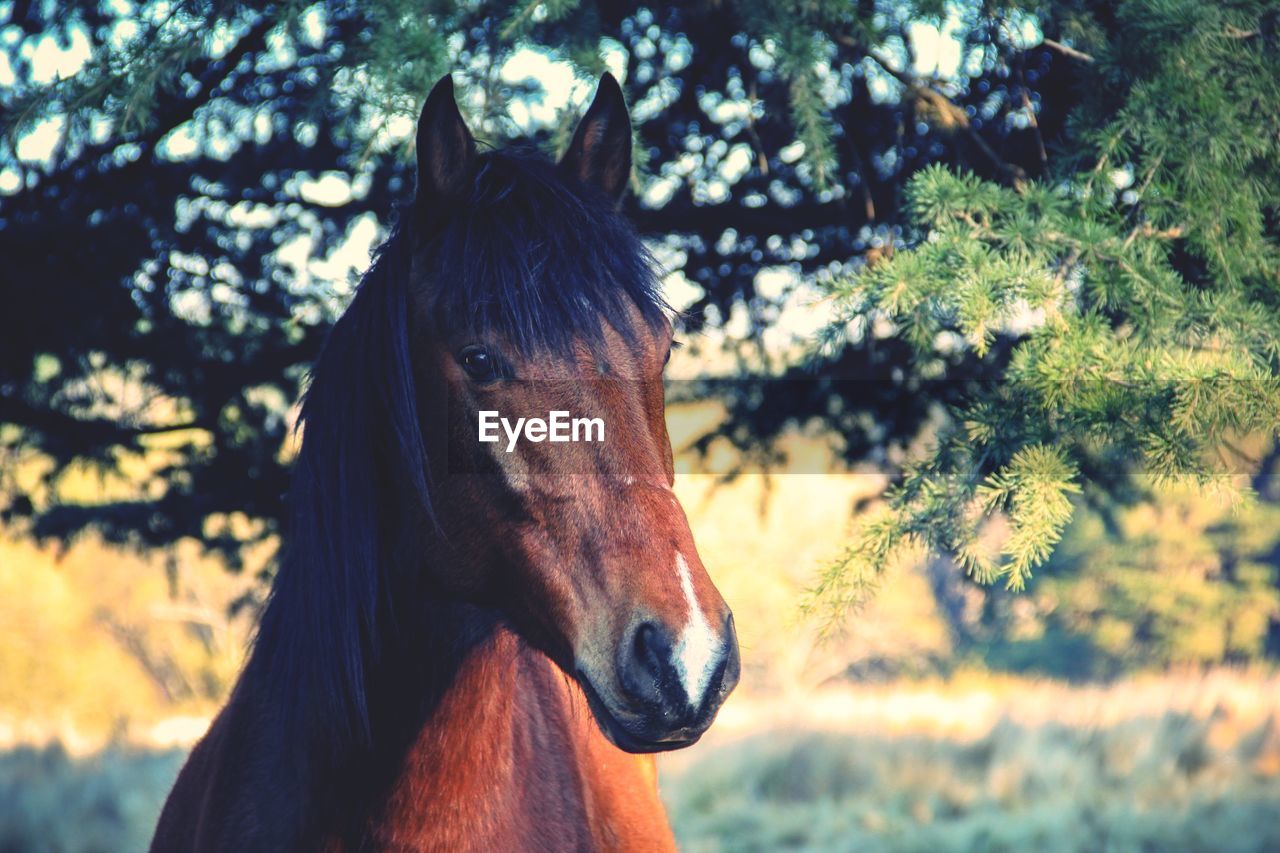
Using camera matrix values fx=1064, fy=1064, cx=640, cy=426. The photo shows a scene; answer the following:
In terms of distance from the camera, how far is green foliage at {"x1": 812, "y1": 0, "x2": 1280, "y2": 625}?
2568 mm

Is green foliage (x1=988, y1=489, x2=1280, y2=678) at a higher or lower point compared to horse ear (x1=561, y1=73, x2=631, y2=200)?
lower

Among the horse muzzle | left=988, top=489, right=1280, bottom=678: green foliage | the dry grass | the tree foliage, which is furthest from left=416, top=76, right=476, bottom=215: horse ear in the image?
left=988, top=489, right=1280, bottom=678: green foliage

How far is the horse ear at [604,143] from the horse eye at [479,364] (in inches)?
21.7

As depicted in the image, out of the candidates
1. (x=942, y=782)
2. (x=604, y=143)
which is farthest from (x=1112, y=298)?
(x=942, y=782)

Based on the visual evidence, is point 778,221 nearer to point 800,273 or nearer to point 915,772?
point 800,273

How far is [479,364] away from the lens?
188 centimetres

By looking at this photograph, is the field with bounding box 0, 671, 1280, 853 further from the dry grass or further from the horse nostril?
the horse nostril

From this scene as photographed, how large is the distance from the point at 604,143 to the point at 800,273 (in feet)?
7.13

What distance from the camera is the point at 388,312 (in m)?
1.99

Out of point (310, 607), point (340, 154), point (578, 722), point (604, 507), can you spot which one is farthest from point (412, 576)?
point (340, 154)

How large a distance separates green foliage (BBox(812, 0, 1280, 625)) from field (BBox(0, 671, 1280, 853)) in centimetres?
→ 472

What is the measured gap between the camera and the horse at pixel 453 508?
1805 mm

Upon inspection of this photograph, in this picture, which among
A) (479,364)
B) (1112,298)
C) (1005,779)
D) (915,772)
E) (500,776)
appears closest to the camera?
(479,364)

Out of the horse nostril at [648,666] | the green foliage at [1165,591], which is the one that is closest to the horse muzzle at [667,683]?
the horse nostril at [648,666]
